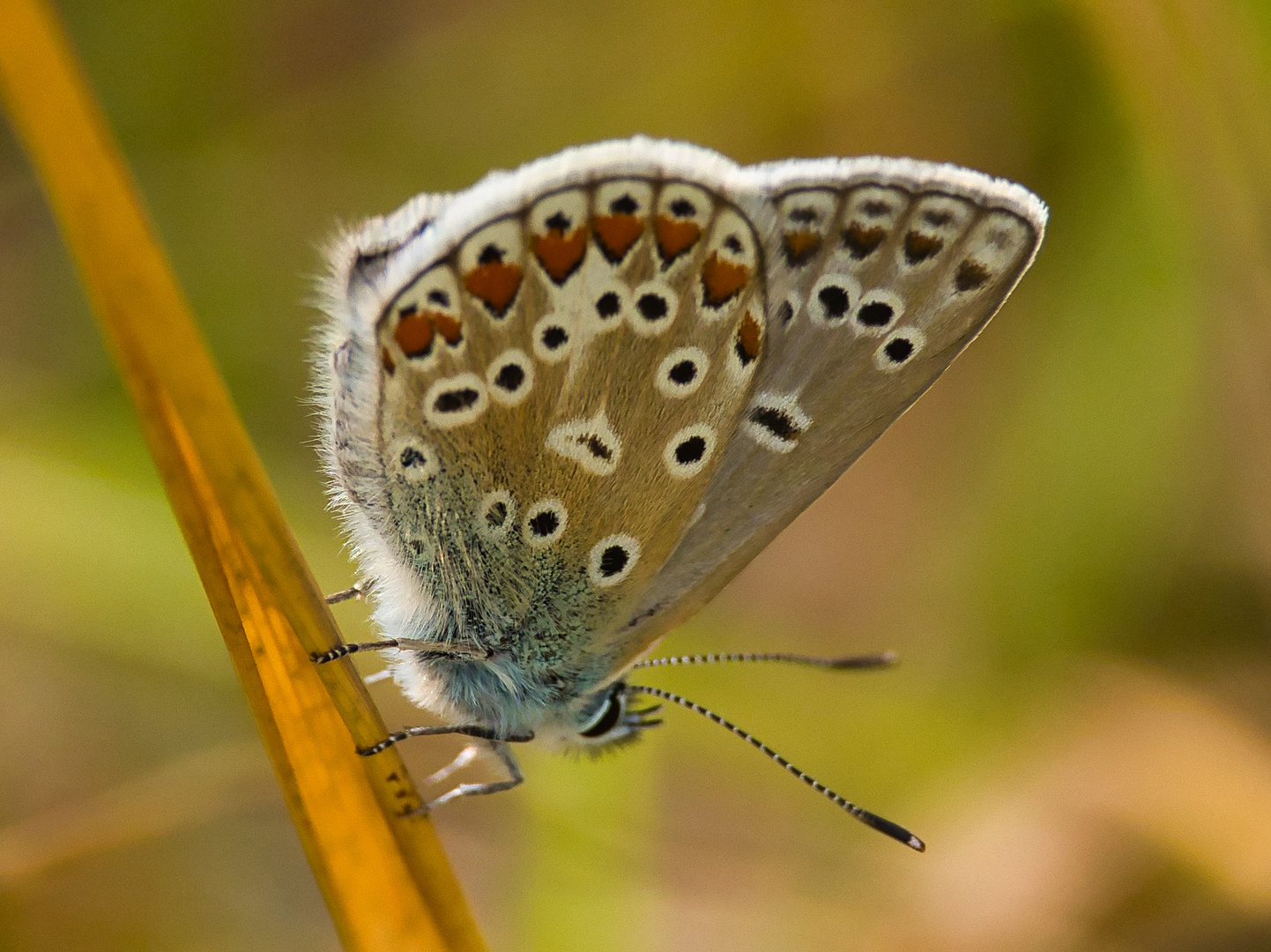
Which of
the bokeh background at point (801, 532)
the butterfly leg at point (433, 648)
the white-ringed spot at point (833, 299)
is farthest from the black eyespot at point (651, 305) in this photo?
the bokeh background at point (801, 532)

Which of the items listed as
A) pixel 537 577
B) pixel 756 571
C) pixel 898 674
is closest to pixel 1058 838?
pixel 898 674

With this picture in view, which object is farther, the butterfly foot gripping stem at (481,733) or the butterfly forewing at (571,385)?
the butterfly foot gripping stem at (481,733)

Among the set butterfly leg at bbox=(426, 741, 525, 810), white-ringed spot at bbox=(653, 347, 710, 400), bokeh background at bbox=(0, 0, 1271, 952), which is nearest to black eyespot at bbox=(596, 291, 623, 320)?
white-ringed spot at bbox=(653, 347, 710, 400)

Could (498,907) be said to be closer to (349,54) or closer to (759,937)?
(759,937)

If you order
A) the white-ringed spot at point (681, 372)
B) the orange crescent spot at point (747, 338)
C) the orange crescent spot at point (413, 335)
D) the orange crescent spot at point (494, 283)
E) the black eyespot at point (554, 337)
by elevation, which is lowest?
the orange crescent spot at point (747, 338)

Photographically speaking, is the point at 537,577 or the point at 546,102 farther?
the point at 546,102

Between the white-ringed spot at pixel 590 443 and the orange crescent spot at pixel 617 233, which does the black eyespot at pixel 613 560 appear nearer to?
the white-ringed spot at pixel 590 443
